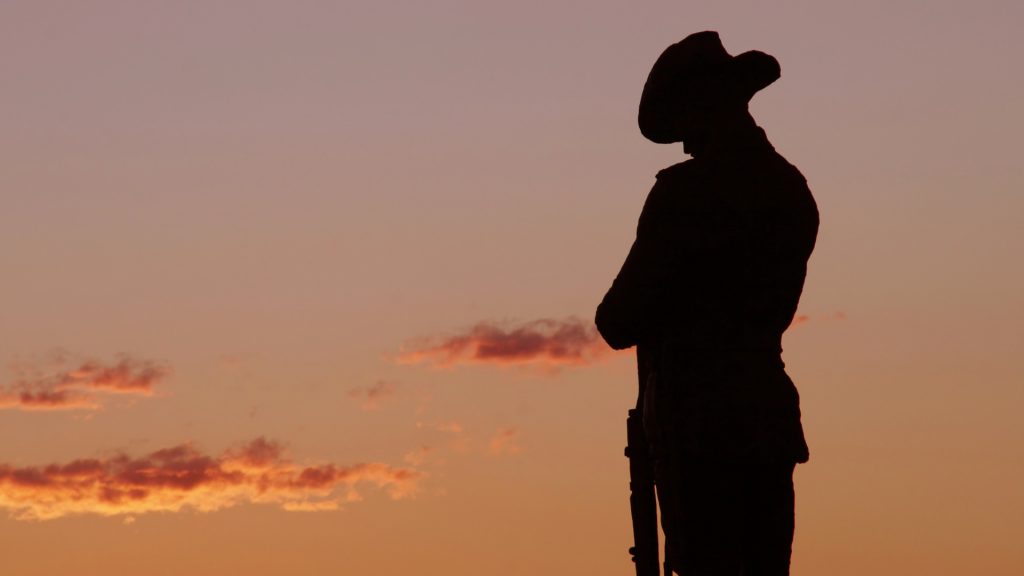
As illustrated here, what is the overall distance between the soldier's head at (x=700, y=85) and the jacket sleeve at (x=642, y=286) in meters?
0.54

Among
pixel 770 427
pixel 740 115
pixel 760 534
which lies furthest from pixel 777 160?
pixel 760 534

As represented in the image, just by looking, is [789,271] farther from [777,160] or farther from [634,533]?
[634,533]

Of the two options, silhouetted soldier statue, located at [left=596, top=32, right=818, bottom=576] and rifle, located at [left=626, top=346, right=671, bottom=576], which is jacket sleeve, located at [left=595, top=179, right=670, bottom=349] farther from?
rifle, located at [left=626, top=346, right=671, bottom=576]

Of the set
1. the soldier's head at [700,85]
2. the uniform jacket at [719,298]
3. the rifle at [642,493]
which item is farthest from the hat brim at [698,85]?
the rifle at [642,493]

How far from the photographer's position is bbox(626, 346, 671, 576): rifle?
341 inches

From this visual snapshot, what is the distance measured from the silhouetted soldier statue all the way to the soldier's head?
31 mm

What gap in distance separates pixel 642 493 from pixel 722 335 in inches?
48.5

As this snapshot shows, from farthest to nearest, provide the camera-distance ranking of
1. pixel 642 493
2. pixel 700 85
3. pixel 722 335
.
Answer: pixel 642 493, pixel 700 85, pixel 722 335

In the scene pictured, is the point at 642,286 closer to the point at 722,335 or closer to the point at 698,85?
the point at 722,335

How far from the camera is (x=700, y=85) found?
855 centimetres

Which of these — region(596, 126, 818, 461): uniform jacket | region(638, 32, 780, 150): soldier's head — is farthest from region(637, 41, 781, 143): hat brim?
region(596, 126, 818, 461): uniform jacket

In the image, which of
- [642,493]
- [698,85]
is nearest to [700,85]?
[698,85]

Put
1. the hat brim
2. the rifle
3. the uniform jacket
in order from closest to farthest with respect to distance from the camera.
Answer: the uniform jacket < the hat brim < the rifle

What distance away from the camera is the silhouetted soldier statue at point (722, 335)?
8109 millimetres
